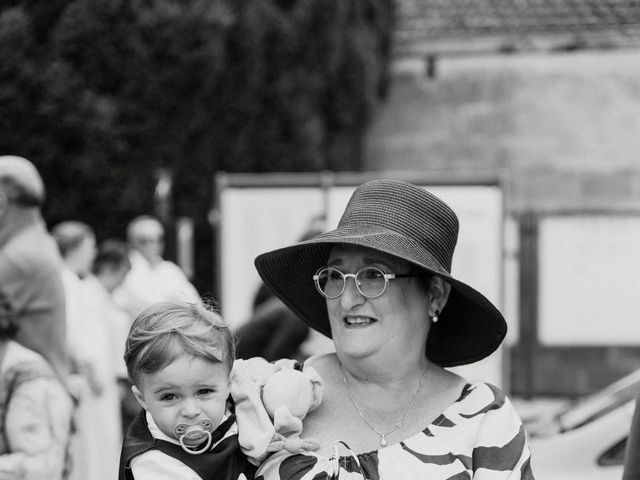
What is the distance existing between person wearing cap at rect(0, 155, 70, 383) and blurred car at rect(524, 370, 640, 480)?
215 centimetres

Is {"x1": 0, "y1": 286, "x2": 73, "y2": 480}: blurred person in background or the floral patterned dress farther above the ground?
the floral patterned dress

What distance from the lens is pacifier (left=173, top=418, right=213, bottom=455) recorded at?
237 cm

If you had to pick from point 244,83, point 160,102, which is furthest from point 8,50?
point 244,83

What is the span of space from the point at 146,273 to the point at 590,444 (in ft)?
12.5

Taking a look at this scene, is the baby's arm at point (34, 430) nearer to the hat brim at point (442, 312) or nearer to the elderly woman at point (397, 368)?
the hat brim at point (442, 312)

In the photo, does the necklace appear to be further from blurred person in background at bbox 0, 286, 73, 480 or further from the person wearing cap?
the person wearing cap

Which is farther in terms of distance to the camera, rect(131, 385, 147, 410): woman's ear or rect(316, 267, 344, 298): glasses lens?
rect(316, 267, 344, 298): glasses lens

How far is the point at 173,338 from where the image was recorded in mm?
2412

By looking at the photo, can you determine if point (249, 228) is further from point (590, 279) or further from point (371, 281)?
point (371, 281)

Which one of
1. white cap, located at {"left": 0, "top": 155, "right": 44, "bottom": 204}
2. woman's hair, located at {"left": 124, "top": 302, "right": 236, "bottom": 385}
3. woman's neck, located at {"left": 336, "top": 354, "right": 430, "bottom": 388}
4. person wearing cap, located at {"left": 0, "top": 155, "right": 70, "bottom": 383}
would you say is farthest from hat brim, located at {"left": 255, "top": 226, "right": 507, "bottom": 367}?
white cap, located at {"left": 0, "top": 155, "right": 44, "bottom": 204}

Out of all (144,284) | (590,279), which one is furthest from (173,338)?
(590,279)

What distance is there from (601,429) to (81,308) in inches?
110

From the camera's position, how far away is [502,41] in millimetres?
12727

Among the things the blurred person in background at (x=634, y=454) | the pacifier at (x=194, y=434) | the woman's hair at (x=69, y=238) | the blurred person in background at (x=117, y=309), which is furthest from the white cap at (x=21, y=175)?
the blurred person in background at (x=634, y=454)
